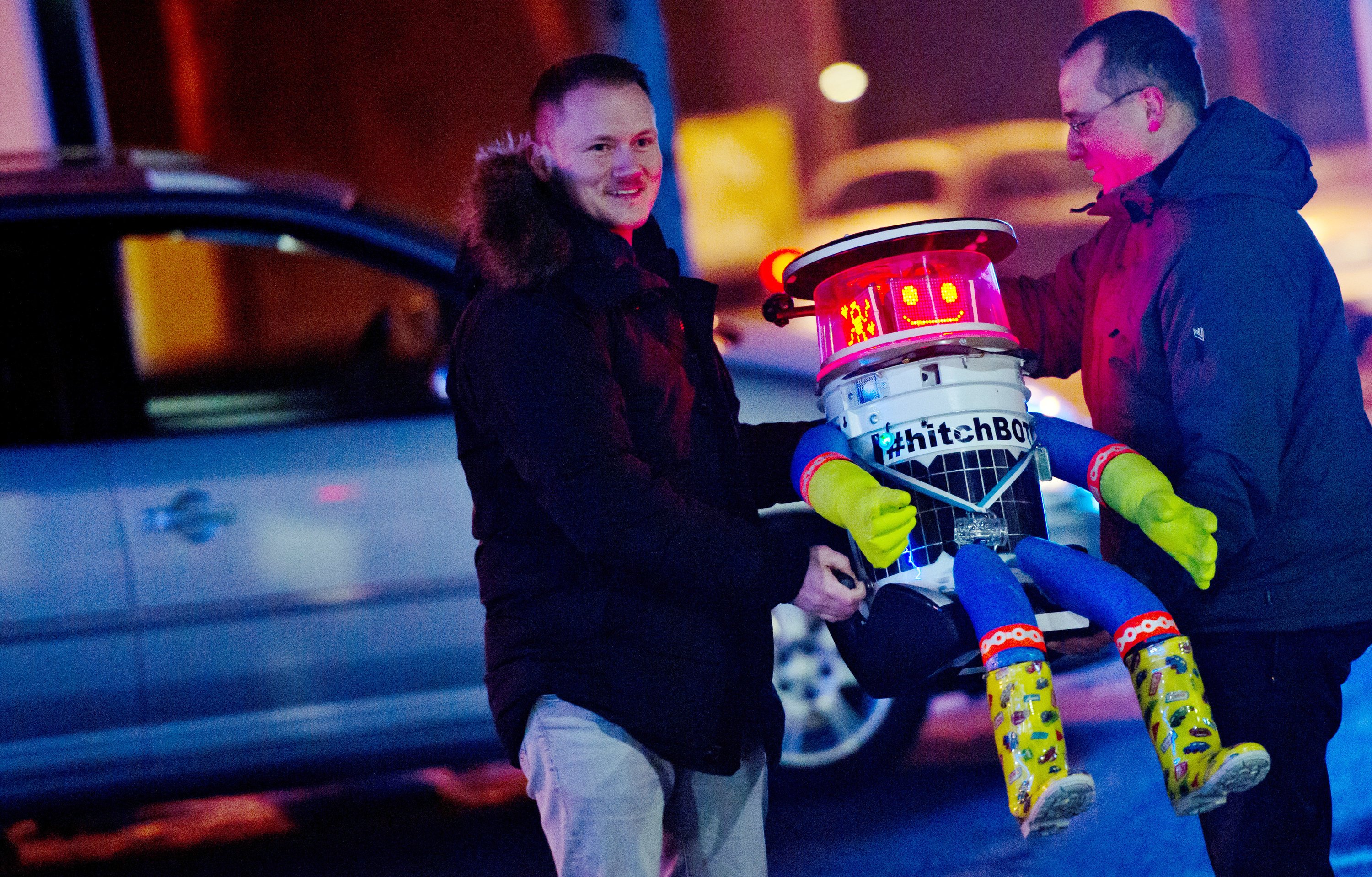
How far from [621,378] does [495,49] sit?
24.4 ft

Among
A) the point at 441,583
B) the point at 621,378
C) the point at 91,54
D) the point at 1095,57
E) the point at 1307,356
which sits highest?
the point at 91,54

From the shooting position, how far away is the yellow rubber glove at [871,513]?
6.64 feet

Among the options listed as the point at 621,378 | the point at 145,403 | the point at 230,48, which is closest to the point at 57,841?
the point at 145,403

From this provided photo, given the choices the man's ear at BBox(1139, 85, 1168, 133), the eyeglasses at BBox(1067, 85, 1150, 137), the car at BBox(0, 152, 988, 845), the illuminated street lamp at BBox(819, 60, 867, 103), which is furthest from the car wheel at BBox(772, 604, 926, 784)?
the illuminated street lamp at BBox(819, 60, 867, 103)

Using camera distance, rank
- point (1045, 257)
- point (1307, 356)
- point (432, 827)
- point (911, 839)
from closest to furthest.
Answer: point (1307, 356) → point (911, 839) → point (432, 827) → point (1045, 257)

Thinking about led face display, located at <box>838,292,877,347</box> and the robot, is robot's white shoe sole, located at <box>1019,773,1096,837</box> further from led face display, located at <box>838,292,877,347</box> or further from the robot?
led face display, located at <box>838,292,877,347</box>

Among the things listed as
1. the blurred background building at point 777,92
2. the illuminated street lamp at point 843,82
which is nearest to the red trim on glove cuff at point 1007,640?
the blurred background building at point 777,92

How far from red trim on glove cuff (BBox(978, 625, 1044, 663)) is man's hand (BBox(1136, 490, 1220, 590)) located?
0.26 m

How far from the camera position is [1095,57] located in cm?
249

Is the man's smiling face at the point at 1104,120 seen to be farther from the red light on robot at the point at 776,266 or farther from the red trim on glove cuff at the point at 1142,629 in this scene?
the red trim on glove cuff at the point at 1142,629

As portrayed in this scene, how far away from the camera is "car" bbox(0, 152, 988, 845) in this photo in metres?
3.65

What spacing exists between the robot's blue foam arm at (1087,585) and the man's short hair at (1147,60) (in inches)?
34.5

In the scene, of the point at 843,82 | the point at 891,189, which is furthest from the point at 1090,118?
the point at 843,82

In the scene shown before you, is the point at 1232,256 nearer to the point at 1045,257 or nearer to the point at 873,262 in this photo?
the point at 873,262
